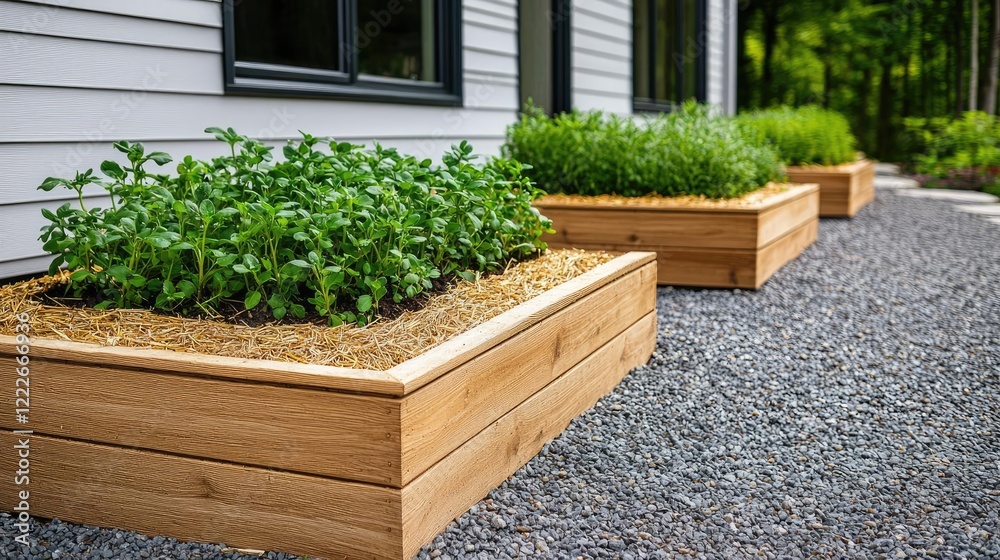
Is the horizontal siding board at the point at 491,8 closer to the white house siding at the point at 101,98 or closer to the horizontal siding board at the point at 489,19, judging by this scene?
the horizontal siding board at the point at 489,19

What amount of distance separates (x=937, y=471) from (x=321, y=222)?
71.1 inches

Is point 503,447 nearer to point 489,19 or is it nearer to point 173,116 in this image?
point 173,116

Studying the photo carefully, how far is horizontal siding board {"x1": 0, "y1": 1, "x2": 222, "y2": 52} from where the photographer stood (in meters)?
2.65

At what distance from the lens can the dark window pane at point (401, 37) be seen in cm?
475

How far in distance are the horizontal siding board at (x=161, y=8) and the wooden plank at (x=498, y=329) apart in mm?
1778

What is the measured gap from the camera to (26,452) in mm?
1989

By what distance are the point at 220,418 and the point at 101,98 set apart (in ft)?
5.40

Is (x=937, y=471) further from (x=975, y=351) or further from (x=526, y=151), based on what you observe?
(x=526, y=151)

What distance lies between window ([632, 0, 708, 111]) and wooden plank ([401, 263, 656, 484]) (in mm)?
5341

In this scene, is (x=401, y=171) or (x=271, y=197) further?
(x=401, y=171)

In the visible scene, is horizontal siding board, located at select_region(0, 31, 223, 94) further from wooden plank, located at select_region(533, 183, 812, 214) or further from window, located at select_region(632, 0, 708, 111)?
window, located at select_region(632, 0, 708, 111)

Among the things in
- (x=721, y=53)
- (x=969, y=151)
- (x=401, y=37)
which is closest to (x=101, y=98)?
(x=401, y=37)

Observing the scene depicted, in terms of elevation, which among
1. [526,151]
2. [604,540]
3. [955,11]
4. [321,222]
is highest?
[955,11]

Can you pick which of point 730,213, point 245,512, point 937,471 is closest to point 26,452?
point 245,512
